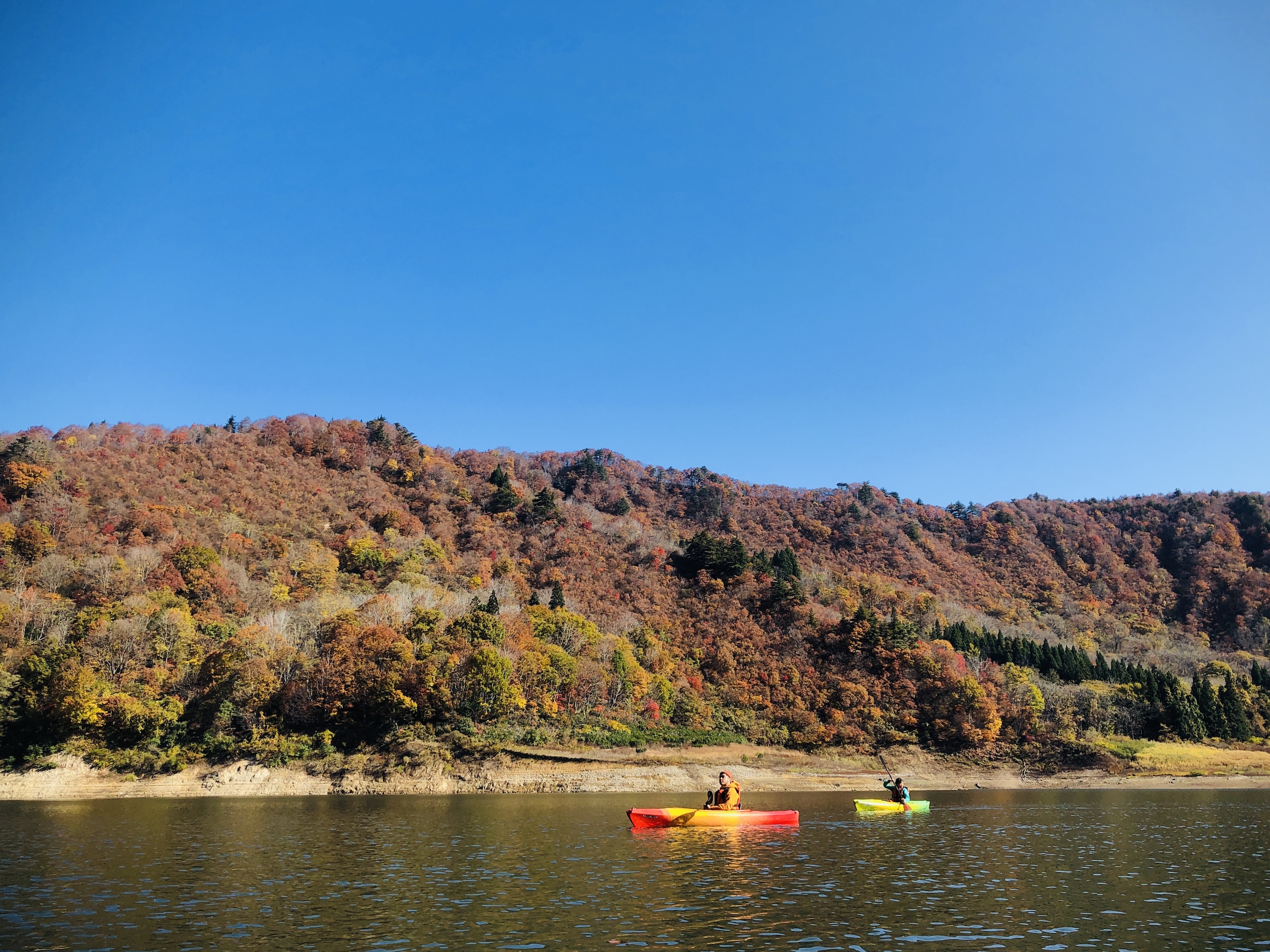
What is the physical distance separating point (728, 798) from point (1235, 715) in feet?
256

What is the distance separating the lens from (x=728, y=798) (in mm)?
38688

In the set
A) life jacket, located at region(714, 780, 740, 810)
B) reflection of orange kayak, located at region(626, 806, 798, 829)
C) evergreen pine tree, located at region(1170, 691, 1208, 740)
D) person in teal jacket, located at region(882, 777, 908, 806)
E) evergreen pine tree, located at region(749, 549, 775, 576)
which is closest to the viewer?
reflection of orange kayak, located at region(626, 806, 798, 829)

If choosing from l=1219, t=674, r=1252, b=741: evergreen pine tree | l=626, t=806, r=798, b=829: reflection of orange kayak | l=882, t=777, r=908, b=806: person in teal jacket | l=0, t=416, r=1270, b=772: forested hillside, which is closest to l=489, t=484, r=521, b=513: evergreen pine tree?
l=0, t=416, r=1270, b=772: forested hillside

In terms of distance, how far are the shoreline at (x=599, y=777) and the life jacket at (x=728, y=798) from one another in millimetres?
Result: 28291

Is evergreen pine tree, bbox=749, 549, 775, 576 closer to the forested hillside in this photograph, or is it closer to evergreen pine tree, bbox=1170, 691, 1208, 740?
the forested hillside

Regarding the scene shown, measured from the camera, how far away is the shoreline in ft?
186

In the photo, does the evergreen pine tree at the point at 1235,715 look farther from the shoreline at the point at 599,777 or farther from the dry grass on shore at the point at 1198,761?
the shoreline at the point at 599,777

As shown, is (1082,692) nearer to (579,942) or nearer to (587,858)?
(587,858)

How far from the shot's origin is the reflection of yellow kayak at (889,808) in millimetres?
47062

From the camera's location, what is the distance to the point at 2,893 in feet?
67.3

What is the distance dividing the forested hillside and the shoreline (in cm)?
172

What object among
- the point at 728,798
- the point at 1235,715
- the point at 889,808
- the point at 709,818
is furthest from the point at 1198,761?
the point at 709,818

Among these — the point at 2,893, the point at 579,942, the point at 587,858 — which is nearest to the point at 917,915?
the point at 579,942

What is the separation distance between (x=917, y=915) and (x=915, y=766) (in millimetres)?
63521
